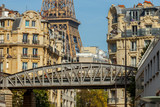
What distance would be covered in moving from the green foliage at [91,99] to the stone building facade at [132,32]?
54983mm

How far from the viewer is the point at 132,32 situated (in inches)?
4151

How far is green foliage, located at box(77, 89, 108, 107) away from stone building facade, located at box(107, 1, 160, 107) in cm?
5498

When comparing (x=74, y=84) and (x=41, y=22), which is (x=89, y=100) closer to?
(x=41, y=22)

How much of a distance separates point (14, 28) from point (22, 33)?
6.69 feet

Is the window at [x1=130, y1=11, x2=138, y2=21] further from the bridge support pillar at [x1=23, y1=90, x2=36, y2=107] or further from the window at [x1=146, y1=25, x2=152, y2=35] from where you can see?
the bridge support pillar at [x1=23, y1=90, x2=36, y2=107]

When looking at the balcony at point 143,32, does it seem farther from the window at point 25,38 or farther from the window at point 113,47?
the window at point 25,38

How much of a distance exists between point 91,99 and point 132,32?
2432 inches

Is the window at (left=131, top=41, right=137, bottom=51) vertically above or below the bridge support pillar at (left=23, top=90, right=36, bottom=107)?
above

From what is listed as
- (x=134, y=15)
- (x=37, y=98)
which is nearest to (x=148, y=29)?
(x=134, y=15)

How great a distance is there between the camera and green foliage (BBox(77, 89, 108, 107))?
163375mm

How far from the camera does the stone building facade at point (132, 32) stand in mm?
103312

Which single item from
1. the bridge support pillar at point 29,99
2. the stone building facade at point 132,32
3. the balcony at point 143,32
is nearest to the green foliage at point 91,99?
the stone building facade at point 132,32

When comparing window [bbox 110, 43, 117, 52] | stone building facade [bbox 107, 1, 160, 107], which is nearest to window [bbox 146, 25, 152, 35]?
stone building facade [bbox 107, 1, 160, 107]

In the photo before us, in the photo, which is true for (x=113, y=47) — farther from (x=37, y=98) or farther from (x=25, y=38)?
(x=25, y=38)
